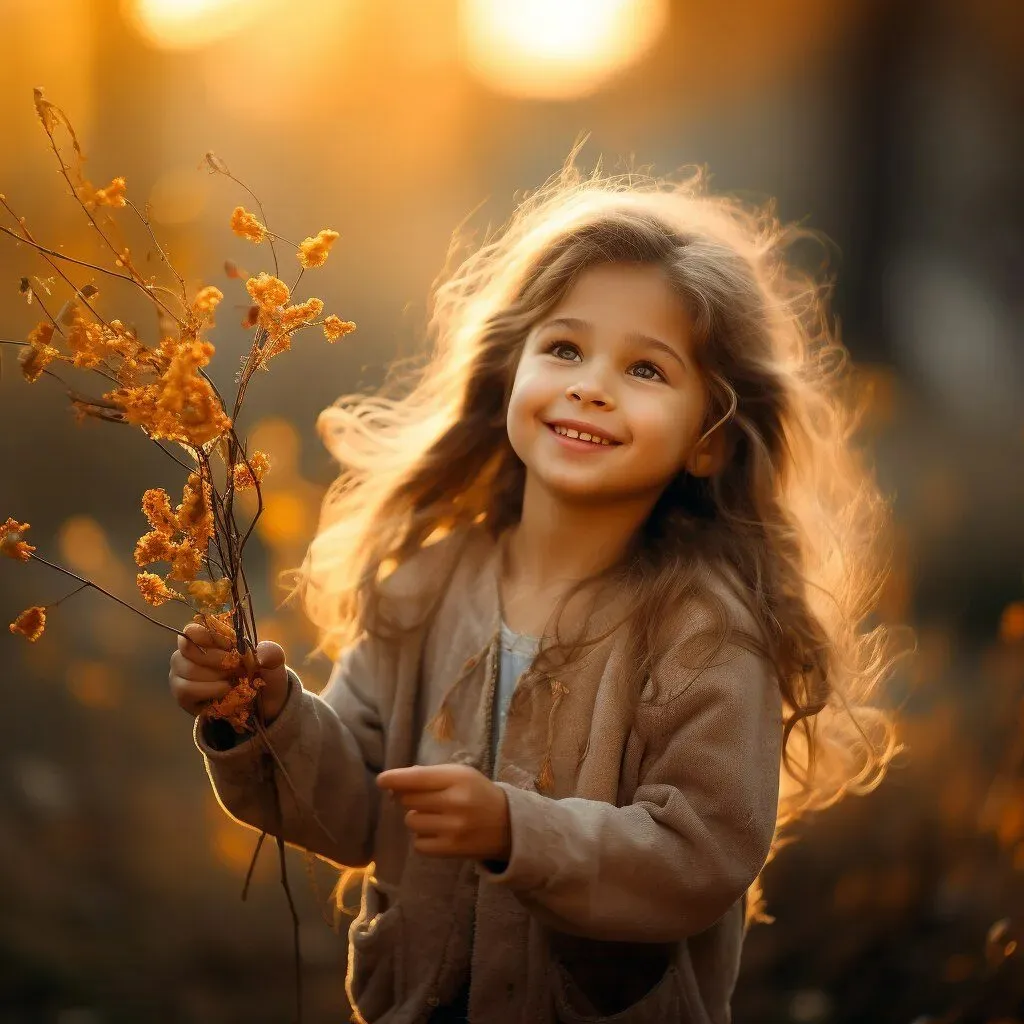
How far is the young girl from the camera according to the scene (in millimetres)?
1399

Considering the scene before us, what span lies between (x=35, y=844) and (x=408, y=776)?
182 cm

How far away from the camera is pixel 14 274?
3184 mm

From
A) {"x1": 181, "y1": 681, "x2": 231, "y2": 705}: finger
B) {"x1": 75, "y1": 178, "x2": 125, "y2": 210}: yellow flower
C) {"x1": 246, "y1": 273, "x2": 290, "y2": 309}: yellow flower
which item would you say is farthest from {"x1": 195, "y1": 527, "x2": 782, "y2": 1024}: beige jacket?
{"x1": 75, "y1": 178, "x2": 125, "y2": 210}: yellow flower

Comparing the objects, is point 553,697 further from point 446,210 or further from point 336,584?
point 446,210

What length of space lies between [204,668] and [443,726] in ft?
1.11

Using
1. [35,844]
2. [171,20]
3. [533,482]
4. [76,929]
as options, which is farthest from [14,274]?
[533,482]

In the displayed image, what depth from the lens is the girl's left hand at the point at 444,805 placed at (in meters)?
1.25

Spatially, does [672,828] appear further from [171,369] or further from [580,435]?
[171,369]

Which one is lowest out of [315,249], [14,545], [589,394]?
[14,545]

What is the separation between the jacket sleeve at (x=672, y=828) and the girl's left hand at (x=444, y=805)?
0.05 metres

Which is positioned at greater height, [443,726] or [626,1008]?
[443,726]

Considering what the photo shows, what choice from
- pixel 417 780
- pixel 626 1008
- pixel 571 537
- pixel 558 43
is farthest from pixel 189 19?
pixel 626 1008

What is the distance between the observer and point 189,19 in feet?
11.1

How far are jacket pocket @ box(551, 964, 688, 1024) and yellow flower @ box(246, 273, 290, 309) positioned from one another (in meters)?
0.86
